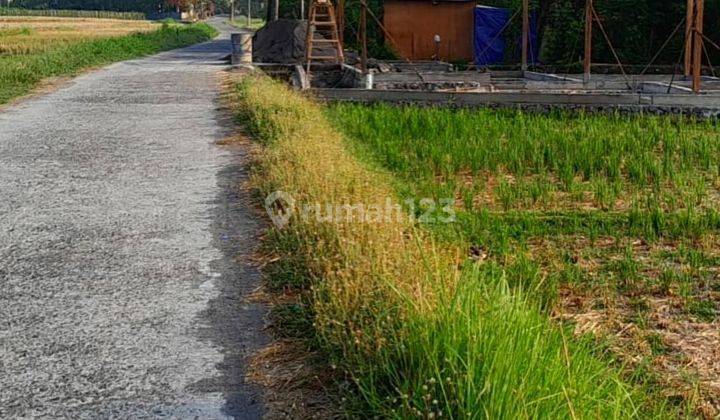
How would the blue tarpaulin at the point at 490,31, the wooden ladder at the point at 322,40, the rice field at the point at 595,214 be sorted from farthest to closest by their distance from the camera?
the blue tarpaulin at the point at 490,31, the wooden ladder at the point at 322,40, the rice field at the point at 595,214

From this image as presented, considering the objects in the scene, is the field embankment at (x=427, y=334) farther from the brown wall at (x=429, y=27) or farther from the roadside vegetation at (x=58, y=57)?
the brown wall at (x=429, y=27)

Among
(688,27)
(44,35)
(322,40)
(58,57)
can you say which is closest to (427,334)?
(688,27)

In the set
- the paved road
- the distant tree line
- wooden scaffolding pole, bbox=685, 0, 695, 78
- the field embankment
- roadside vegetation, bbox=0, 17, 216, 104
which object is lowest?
the paved road

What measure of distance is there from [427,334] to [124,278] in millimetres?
2716

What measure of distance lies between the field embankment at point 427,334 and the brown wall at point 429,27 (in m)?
27.0

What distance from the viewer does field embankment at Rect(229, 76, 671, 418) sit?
11.3 ft

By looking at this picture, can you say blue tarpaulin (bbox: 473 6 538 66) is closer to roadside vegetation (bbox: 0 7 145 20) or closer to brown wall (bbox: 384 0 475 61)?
brown wall (bbox: 384 0 475 61)

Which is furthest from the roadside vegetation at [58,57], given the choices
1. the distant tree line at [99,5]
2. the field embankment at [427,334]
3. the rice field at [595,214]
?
the distant tree line at [99,5]

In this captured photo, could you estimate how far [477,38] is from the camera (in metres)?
32.7

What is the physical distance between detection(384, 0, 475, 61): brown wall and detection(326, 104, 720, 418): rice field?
1832cm

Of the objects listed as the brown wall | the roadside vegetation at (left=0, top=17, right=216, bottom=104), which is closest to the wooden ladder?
the brown wall

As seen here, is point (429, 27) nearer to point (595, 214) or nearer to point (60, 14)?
point (595, 214)

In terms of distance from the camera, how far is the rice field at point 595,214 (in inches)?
203

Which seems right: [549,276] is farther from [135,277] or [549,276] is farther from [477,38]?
[477,38]
